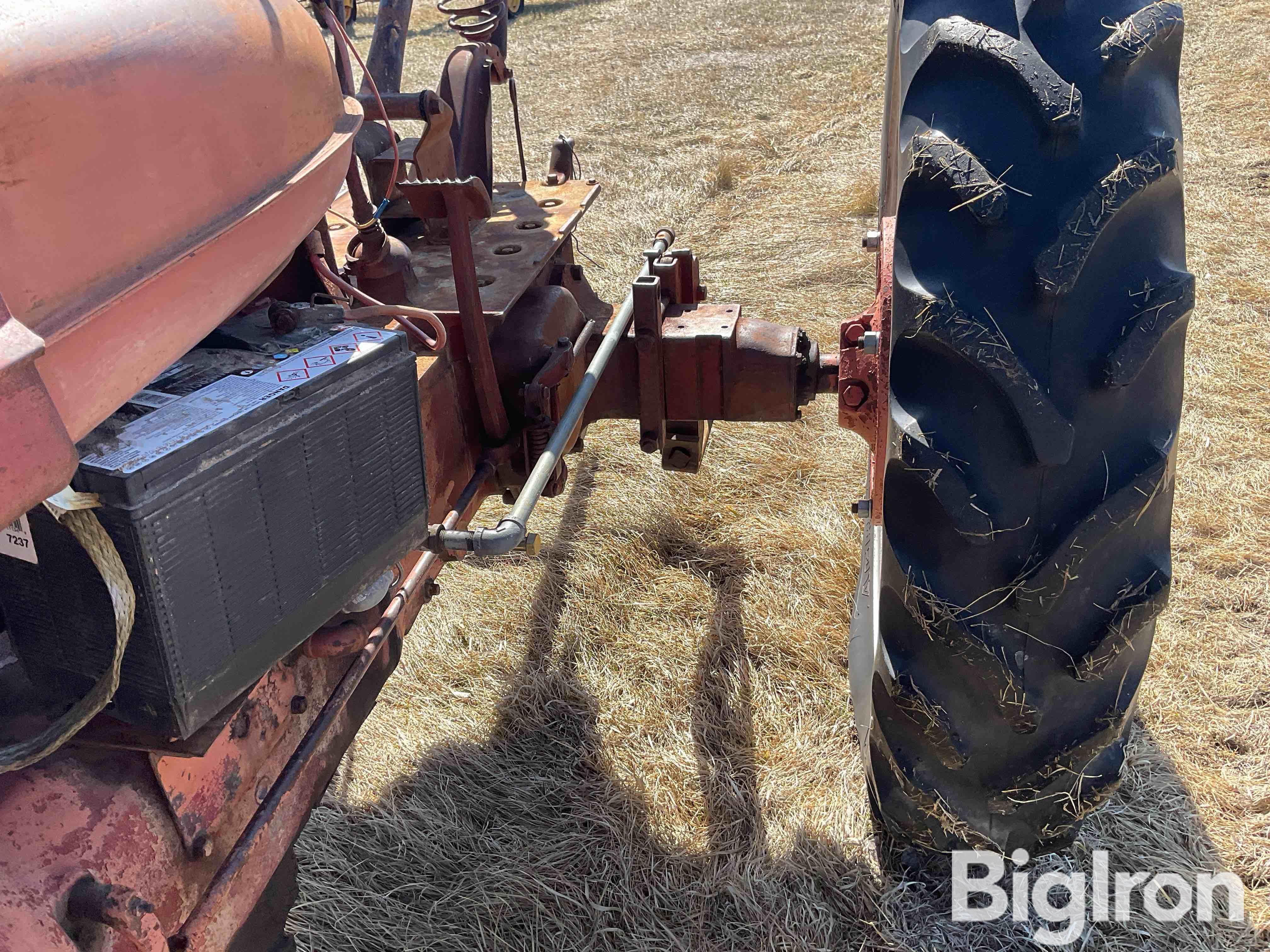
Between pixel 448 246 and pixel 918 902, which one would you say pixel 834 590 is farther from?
pixel 448 246

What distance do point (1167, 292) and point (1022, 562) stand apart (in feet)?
1.31

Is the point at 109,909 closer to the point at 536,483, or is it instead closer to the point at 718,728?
the point at 536,483

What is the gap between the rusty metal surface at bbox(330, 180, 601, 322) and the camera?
1.79 metres

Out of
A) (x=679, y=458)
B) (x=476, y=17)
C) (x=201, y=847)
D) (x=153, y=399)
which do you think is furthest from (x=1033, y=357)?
(x=476, y=17)

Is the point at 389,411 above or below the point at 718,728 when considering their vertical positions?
above

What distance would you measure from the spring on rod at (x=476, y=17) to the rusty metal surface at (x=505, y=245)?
35cm

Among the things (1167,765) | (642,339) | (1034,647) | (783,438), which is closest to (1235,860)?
(1167,765)

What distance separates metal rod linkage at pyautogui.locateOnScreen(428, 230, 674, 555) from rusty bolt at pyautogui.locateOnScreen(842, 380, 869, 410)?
410 mm

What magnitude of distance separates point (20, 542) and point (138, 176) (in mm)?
374

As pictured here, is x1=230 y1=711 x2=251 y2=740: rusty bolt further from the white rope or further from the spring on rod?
the spring on rod

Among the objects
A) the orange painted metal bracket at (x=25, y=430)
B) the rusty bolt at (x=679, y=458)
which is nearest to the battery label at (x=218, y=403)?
the orange painted metal bracket at (x=25, y=430)

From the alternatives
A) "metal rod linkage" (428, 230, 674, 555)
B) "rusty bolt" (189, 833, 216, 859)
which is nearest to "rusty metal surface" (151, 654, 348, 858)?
"rusty bolt" (189, 833, 216, 859)

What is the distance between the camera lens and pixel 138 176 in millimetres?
897

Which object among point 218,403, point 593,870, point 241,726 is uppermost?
point 218,403
